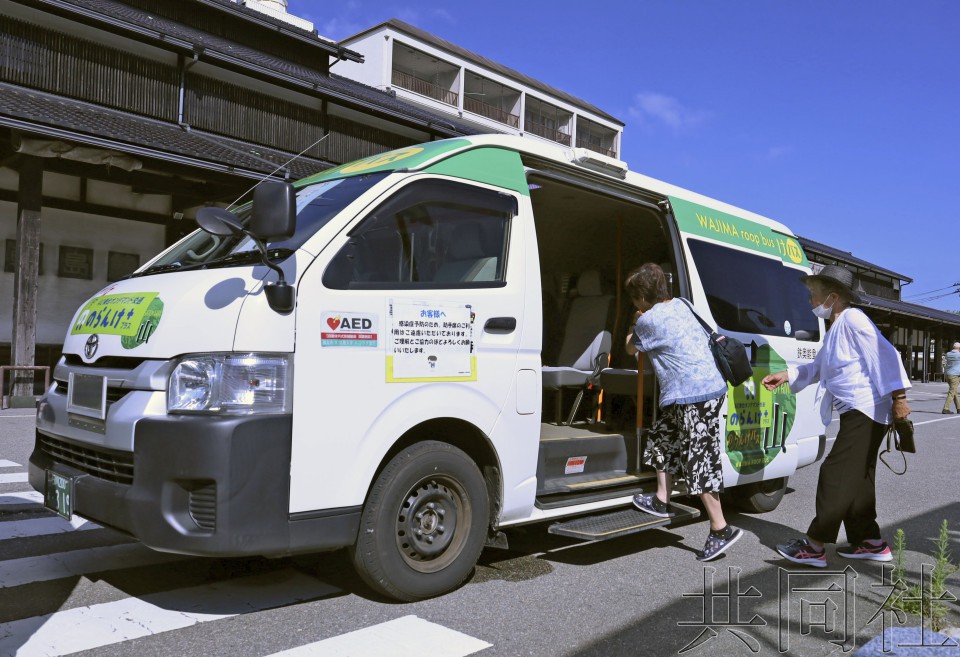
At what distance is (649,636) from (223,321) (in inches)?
87.4

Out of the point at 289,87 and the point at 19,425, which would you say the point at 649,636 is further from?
the point at 289,87

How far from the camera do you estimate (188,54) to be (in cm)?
1509

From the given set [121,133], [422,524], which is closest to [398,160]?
[422,524]

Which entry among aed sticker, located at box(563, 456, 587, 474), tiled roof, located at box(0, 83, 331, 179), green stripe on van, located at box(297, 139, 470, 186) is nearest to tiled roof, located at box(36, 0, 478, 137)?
tiled roof, located at box(0, 83, 331, 179)

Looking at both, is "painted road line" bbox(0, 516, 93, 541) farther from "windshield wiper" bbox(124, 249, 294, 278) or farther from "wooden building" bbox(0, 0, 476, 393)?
"wooden building" bbox(0, 0, 476, 393)

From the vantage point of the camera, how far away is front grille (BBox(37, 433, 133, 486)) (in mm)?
3273

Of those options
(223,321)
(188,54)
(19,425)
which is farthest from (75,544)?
(188,54)

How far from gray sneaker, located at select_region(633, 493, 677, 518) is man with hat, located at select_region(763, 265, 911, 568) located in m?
0.69

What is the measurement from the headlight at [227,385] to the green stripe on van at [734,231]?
3.24 metres

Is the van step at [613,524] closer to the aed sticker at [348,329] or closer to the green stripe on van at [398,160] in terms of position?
the aed sticker at [348,329]

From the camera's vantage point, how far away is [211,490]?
122 inches

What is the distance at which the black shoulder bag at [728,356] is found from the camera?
4.95 metres

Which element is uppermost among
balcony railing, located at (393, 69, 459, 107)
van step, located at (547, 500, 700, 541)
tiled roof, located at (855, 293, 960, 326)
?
balcony railing, located at (393, 69, 459, 107)

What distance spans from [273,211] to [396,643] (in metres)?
1.81
